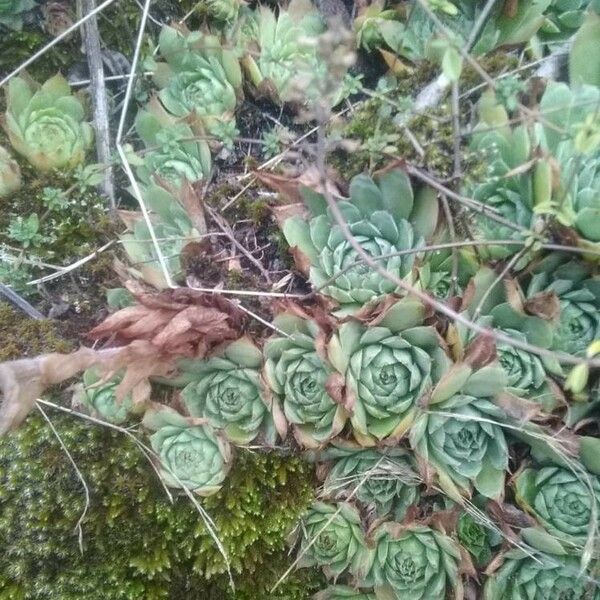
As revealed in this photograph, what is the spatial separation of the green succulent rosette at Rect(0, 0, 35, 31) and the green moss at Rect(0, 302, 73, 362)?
2.13 feet

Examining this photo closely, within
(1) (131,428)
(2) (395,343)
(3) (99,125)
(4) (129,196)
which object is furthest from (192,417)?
(3) (99,125)

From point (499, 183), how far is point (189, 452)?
795 millimetres

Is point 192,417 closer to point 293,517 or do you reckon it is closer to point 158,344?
point 158,344

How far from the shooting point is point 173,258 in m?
1.41

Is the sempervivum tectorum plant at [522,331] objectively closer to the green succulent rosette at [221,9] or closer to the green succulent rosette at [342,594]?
the green succulent rosette at [342,594]

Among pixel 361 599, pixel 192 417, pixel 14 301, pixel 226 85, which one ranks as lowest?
pixel 361 599

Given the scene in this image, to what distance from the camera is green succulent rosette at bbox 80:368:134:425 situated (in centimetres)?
135

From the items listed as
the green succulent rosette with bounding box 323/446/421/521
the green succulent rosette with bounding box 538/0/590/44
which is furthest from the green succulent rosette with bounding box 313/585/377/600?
the green succulent rosette with bounding box 538/0/590/44

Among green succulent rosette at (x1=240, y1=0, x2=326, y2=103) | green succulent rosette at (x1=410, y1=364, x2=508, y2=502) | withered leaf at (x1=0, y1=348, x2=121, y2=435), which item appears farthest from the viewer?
green succulent rosette at (x1=240, y1=0, x2=326, y2=103)

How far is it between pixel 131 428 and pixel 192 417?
A: 131mm

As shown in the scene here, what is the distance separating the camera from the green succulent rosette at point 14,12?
60.7 inches

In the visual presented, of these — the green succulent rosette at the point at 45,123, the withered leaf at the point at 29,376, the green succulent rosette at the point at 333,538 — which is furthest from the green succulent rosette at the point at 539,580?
the green succulent rosette at the point at 45,123

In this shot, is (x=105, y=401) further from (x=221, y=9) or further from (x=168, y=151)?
(x=221, y=9)

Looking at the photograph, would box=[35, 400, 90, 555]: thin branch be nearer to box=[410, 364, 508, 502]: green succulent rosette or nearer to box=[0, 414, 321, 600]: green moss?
box=[0, 414, 321, 600]: green moss
